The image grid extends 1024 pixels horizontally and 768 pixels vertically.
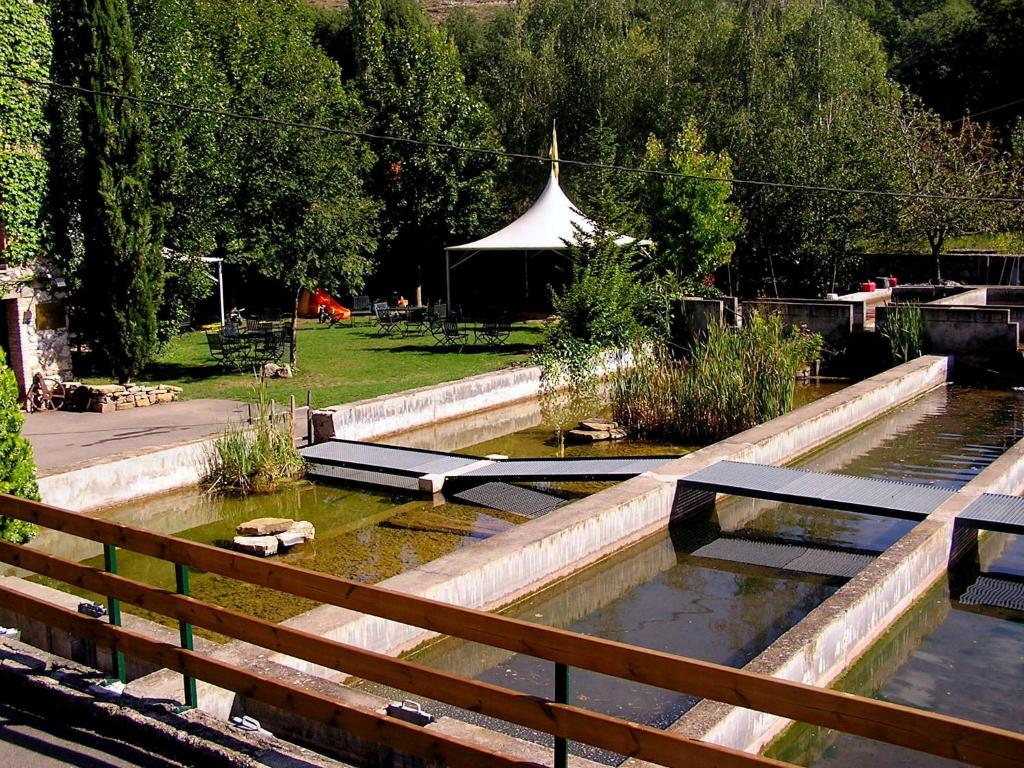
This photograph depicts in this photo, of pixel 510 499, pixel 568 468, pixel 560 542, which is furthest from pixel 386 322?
pixel 560 542

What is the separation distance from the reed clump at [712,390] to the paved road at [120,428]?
5374mm

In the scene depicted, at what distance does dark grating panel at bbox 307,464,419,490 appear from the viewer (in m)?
12.4

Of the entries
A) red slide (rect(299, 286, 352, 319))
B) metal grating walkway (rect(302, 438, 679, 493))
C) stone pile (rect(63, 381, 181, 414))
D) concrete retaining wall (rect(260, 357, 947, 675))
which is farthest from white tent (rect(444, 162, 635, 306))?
metal grating walkway (rect(302, 438, 679, 493))

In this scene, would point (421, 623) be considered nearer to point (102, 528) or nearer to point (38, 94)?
point (102, 528)

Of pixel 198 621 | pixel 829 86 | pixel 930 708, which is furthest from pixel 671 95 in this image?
pixel 198 621

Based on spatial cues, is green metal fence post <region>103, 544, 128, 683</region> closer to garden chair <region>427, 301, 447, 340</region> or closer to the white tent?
garden chair <region>427, 301, 447, 340</region>

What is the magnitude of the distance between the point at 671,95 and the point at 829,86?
15.5ft

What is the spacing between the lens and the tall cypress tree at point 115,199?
17.4 m

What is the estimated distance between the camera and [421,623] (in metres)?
4.25

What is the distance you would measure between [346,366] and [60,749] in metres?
15.6

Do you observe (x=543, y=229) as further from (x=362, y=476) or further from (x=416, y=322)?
(x=362, y=476)

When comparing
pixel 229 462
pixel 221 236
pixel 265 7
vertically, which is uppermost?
pixel 265 7

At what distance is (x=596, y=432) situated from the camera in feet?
48.8

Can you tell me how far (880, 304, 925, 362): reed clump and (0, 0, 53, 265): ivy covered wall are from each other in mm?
14856
